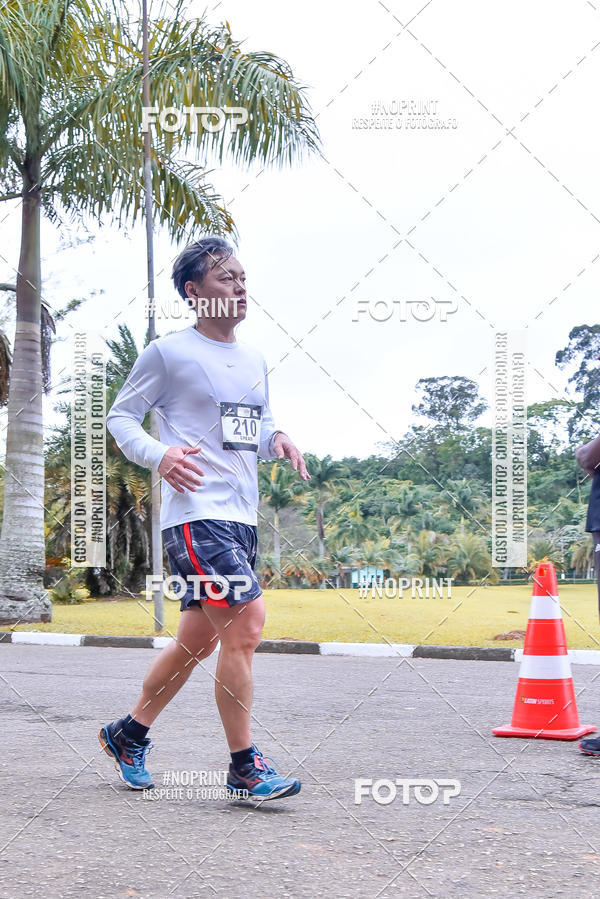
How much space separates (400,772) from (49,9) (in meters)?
10.4

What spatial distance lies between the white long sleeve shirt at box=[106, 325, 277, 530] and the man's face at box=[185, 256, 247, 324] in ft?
0.26

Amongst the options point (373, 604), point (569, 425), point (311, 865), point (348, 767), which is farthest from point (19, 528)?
point (311, 865)

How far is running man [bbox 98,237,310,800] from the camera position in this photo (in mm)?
2855

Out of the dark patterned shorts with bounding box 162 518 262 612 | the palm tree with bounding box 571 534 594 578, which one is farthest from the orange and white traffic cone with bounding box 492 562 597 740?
the palm tree with bounding box 571 534 594 578

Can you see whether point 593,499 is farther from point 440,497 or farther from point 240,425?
point 440,497

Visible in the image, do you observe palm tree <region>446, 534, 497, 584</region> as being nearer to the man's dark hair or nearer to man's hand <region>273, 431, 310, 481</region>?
man's hand <region>273, 431, 310, 481</region>

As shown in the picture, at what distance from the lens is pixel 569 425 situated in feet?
40.3

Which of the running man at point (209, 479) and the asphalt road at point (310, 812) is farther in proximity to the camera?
the running man at point (209, 479)

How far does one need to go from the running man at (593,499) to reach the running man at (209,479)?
1.04 m

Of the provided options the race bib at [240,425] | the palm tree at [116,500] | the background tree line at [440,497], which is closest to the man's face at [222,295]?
the race bib at [240,425]

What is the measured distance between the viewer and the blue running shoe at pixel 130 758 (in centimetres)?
302

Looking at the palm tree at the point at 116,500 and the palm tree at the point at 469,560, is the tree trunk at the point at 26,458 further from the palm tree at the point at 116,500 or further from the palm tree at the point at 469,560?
the palm tree at the point at 116,500

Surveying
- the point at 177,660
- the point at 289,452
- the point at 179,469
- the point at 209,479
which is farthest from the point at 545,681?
the point at 179,469

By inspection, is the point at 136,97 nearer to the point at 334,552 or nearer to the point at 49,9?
the point at 49,9
